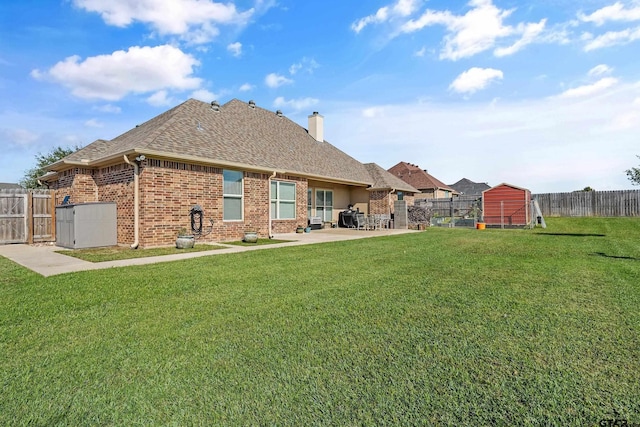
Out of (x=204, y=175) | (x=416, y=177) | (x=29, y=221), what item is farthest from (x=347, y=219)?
(x=416, y=177)

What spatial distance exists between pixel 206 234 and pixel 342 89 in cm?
840

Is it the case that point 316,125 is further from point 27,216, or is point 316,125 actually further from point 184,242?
point 27,216

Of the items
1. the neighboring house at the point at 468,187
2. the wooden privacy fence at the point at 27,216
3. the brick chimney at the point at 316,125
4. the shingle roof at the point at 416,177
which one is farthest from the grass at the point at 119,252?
the neighboring house at the point at 468,187

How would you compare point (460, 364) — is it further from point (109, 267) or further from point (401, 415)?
point (109, 267)

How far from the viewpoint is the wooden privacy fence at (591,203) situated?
2117cm

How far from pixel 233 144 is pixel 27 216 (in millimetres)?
7535

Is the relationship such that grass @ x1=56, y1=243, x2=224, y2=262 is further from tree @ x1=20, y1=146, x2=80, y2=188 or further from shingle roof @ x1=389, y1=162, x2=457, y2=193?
shingle roof @ x1=389, y1=162, x2=457, y2=193

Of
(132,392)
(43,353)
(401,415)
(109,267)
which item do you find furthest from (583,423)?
(109,267)

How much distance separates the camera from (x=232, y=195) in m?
11.9

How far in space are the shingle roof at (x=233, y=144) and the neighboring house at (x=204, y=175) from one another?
0.05 metres

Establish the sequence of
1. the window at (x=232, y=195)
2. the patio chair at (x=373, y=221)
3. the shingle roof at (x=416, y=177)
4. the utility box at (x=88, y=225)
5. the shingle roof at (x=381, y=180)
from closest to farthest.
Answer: the utility box at (x=88, y=225) → the window at (x=232, y=195) → the patio chair at (x=373, y=221) → the shingle roof at (x=381, y=180) → the shingle roof at (x=416, y=177)

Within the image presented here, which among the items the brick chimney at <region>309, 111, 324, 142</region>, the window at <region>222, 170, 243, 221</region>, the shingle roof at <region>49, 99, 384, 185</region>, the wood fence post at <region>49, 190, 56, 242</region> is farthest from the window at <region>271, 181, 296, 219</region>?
the wood fence post at <region>49, 190, 56, 242</region>

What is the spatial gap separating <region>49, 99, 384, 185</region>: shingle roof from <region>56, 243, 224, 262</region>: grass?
9.02 feet

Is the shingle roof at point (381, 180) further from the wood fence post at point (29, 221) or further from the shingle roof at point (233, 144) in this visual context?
the wood fence post at point (29, 221)
